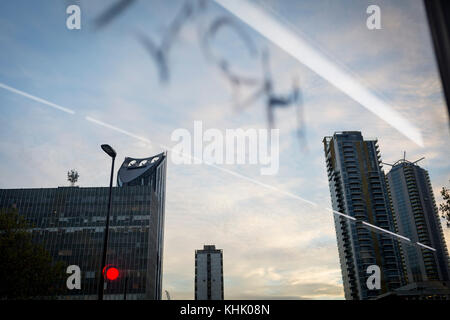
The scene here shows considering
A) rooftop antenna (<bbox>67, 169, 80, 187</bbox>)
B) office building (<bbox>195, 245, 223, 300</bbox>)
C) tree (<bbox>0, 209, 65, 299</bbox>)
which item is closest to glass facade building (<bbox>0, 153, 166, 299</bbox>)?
rooftop antenna (<bbox>67, 169, 80, 187</bbox>)

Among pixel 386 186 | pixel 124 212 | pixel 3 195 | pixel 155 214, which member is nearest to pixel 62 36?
pixel 124 212

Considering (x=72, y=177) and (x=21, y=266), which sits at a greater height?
(x=72, y=177)

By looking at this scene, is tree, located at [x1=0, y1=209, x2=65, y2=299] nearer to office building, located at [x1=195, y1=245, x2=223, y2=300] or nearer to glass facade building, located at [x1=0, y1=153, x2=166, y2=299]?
glass facade building, located at [x1=0, y1=153, x2=166, y2=299]

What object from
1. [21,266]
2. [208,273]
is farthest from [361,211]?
[21,266]

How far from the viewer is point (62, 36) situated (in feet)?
23.3

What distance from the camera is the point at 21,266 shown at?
25.7 metres

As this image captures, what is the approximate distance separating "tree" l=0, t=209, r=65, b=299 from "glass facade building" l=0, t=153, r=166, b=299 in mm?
58154

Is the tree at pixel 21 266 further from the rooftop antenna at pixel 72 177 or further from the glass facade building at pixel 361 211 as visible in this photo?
the glass facade building at pixel 361 211

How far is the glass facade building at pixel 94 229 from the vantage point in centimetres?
8344

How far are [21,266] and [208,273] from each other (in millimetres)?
170108

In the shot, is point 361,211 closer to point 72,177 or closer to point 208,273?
point 208,273
